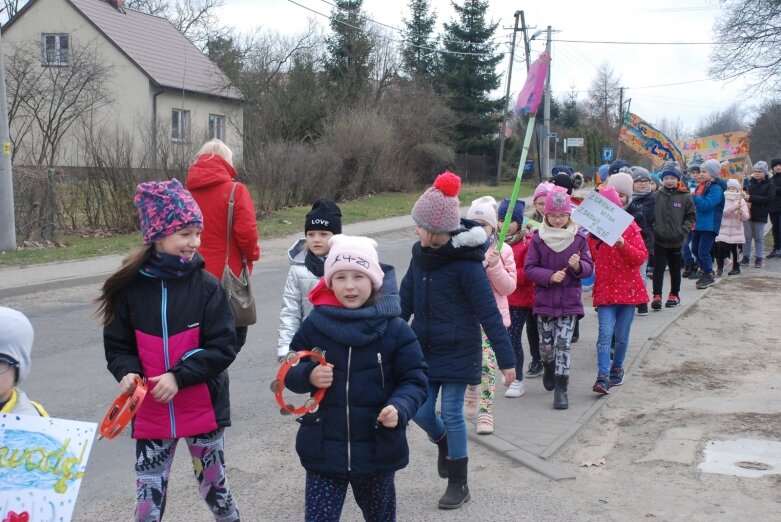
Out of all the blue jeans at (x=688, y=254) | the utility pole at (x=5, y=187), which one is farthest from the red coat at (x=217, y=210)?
the utility pole at (x=5, y=187)

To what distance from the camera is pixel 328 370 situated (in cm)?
341

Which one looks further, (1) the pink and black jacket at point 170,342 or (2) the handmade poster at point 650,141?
(2) the handmade poster at point 650,141

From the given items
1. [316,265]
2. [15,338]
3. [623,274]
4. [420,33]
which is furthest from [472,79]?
[15,338]

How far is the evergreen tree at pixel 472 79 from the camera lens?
53.5m

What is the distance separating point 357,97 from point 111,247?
92.3ft

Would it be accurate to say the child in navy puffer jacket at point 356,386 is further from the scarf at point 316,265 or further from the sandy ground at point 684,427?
the sandy ground at point 684,427

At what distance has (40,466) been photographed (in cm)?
275

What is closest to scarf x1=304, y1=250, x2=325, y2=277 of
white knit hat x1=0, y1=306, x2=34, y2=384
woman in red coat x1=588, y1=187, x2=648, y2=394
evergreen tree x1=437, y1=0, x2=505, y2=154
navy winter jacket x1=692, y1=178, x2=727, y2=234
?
white knit hat x1=0, y1=306, x2=34, y2=384

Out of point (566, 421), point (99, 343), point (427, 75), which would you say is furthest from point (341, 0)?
point (566, 421)

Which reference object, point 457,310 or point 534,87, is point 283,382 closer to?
point 457,310

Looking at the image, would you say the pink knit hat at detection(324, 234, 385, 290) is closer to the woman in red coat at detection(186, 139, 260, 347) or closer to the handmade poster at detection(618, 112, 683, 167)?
the woman in red coat at detection(186, 139, 260, 347)

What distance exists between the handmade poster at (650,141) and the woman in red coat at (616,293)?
31.0 ft

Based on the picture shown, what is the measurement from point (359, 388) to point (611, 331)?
4316 mm

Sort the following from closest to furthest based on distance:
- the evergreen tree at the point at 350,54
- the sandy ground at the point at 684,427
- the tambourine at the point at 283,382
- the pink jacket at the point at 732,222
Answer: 1. the tambourine at the point at 283,382
2. the sandy ground at the point at 684,427
3. the pink jacket at the point at 732,222
4. the evergreen tree at the point at 350,54
